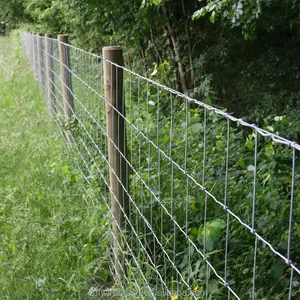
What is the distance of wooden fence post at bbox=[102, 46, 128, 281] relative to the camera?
3.01m

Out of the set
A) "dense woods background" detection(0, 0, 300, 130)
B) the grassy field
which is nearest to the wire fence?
the grassy field

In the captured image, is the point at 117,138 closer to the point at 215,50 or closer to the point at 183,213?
the point at 183,213

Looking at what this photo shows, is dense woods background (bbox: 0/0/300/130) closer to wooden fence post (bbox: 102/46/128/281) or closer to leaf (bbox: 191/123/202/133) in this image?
leaf (bbox: 191/123/202/133)

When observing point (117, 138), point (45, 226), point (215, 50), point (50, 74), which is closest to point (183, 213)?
point (117, 138)

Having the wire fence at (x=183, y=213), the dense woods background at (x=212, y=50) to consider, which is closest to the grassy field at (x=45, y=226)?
the wire fence at (x=183, y=213)

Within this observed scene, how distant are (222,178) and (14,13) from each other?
23.3 meters

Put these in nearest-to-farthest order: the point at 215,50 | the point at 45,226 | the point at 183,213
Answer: the point at 183,213 → the point at 45,226 → the point at 215,50

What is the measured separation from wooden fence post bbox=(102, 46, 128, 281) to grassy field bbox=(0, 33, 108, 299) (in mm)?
296

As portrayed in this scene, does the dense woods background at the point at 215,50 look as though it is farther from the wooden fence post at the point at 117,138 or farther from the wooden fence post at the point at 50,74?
the wooden fence post at the point at 117,138

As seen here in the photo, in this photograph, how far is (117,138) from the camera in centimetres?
306

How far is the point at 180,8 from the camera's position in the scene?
7.80 m

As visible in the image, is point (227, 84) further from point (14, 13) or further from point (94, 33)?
point (14, 13)

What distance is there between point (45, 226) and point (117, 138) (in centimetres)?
111

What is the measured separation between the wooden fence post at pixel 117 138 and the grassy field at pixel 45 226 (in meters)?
0.30
